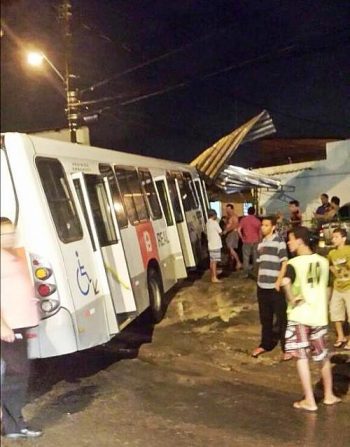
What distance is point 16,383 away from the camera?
18.1 feet

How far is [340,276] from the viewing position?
8672 mm

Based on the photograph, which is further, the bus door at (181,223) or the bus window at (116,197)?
the bus door at (181,223)

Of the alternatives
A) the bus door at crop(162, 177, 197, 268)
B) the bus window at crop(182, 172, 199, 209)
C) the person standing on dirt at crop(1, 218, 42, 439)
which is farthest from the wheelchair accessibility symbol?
the bus window at crop(182, 172, 199, 209)

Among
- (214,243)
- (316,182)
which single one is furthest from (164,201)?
(316,182)

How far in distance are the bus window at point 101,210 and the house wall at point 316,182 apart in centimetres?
1733

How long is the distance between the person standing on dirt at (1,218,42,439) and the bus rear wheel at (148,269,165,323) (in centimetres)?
544

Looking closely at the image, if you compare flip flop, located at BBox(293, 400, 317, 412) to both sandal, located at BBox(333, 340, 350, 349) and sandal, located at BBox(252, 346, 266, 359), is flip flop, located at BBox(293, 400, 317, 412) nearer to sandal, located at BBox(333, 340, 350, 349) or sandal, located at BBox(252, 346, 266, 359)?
sandal, located at BBox(252, 346, 266, 359)

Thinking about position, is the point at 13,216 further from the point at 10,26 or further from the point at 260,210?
the point at 260,210

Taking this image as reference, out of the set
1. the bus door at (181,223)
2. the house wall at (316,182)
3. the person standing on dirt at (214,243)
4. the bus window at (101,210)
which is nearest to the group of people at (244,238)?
the person standing on dirt at (214,243)

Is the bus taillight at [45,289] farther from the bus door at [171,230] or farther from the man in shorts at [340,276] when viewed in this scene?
the bus door at [171,230]

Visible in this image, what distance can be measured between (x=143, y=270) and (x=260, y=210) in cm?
1937

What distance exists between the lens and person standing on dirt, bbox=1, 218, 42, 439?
14.1ft

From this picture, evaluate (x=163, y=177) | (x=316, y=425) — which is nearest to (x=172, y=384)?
(x=316, y=425)

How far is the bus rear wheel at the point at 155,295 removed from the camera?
11111mm
